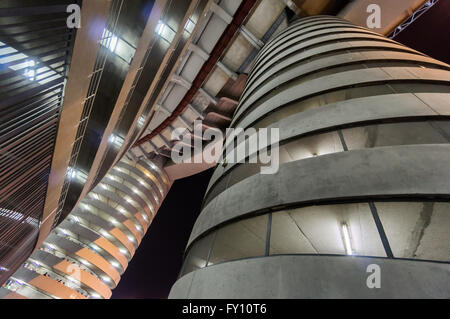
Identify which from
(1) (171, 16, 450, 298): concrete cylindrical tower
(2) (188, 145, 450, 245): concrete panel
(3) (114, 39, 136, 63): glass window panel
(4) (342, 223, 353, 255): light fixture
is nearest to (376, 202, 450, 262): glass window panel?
(1) (171, 16, 450, 298): concrete cylindrical tower

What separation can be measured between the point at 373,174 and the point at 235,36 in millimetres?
17220

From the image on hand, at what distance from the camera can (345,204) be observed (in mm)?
3494

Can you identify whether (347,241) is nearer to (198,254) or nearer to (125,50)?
(198,254)

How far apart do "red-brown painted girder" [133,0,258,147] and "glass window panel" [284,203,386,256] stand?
1660 cm

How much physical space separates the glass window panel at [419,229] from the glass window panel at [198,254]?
10.3 ft

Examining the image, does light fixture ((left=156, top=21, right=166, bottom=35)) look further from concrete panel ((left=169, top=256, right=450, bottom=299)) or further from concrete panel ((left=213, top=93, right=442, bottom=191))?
concrete panel ((left=169, top=256, right=450, bottom=299))

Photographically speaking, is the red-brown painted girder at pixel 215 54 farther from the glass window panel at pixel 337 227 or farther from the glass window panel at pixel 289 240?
the glass window panel at pixel 289 240

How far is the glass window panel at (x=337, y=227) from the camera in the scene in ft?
9.93

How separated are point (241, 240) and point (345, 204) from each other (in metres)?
1.94

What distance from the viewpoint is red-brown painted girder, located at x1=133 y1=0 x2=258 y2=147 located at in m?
15.5

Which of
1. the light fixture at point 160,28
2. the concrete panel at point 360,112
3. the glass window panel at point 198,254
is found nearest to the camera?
the glass window panel at point 198,254

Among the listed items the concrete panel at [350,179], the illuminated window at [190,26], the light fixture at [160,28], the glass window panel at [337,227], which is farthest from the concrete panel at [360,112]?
the illuminated window at [190,26]

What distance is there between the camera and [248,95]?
997 centimetres
